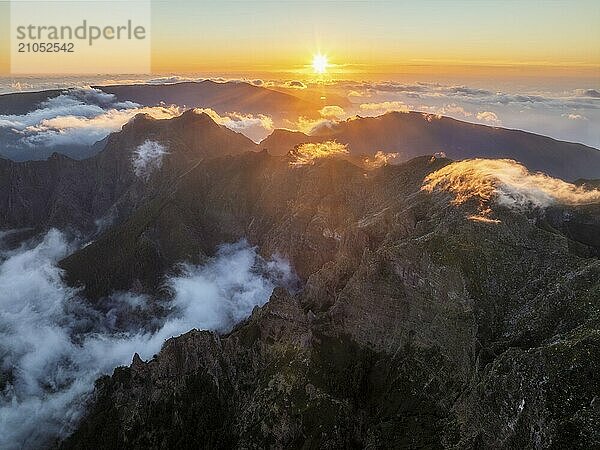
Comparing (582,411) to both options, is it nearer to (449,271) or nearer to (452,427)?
(452,427)

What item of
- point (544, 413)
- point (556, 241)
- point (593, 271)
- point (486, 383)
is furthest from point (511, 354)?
point (556, 241)

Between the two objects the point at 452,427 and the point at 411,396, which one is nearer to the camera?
the point at 452,427

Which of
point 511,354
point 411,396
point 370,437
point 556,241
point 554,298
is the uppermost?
point 556,241

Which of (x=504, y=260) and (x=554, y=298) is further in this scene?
(x=504, y=260)

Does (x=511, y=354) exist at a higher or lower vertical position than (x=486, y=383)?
higher

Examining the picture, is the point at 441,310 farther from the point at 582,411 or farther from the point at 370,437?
the point at 582,411

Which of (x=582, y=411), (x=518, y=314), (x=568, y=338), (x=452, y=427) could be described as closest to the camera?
(x=582, y=411)

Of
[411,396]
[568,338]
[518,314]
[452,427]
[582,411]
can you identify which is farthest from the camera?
[411,396]

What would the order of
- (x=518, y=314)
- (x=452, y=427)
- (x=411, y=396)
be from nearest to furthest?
(x=452, y=427) < (x=518, y=314) < (x=411, y=396)

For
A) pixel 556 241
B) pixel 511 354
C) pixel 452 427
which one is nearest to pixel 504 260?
pixel 556 241

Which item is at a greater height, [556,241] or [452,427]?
[556,241]
